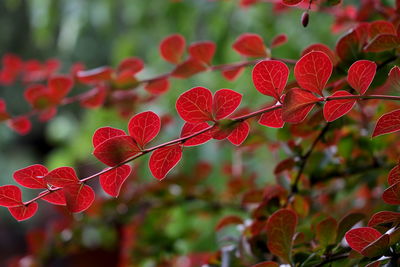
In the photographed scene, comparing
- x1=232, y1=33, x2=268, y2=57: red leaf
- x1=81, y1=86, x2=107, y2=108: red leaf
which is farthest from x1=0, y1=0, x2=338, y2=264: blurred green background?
x1=232, y1=33, x2=268, y2=57: red leaf

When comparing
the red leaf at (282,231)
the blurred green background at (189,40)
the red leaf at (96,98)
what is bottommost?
the blurred green background at (189,40)

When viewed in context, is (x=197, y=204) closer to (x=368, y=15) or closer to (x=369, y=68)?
(x=368, y=15)

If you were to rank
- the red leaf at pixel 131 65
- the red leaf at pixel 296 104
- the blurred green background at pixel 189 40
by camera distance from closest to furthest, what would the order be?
the red leaf at pixel 296 104 < the red leaf at pixel 131 65 < the blurred green background at pixel 189 40

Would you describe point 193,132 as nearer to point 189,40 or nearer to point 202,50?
point 202,50

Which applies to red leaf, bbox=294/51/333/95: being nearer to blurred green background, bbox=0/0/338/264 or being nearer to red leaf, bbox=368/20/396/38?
red leaf, bbox=368/20/396/38

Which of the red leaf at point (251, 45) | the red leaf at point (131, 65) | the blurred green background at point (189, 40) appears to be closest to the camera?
the red leaf at point (251, 45)

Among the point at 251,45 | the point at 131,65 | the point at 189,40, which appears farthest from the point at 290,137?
the point at 189,40

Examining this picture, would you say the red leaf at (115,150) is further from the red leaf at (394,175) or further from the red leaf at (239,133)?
the red leaf at (394,175)

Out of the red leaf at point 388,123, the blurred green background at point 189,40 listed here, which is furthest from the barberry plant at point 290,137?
the blurred green background at point 189,40
